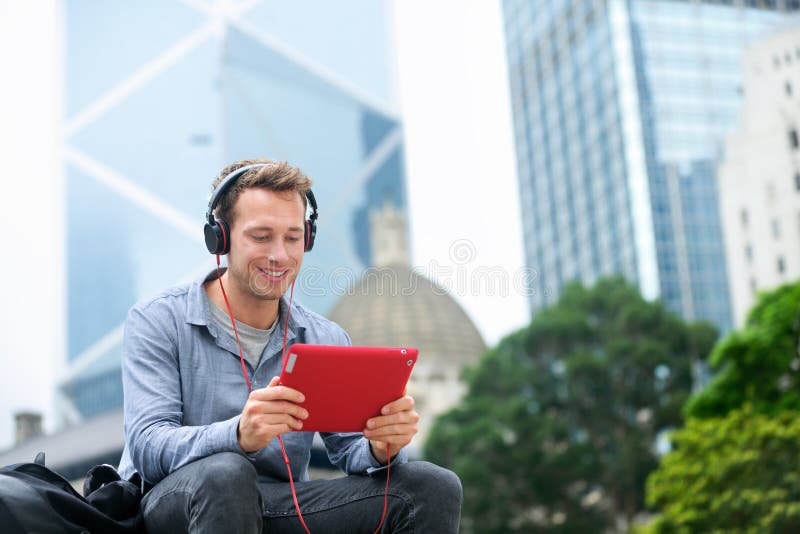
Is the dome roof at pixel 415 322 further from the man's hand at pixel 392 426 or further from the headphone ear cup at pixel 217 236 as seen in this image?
the man's hand at pixel 392 426

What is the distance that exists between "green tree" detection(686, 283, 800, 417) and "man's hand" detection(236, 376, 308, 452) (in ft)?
59.8

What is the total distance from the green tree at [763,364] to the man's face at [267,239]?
17947 millimetres

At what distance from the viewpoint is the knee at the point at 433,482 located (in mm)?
2828

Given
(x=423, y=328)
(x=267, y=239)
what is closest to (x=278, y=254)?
(x=267, y=239)

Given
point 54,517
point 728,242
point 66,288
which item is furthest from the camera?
point 66,288

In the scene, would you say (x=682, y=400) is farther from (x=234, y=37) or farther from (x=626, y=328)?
(x=234, y=37)

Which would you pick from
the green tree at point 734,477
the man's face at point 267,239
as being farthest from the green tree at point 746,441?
the man's face at point 267,239

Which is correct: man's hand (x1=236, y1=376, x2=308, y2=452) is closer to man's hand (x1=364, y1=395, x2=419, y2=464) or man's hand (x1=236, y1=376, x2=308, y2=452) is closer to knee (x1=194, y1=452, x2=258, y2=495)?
knee (x1=194, y1=452, x2=258, y2=495)

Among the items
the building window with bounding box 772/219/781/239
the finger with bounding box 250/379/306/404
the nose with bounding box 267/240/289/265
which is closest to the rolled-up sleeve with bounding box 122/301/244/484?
the finger with bounding box 250/379/306/404

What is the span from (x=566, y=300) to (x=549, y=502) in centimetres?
585

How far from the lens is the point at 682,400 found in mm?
26844

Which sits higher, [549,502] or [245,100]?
[245,100]

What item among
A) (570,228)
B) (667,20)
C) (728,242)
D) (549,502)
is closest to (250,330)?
(549,502)

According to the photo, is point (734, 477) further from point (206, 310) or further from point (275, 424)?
point (275, 424)
